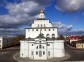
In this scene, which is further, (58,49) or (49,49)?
(58,49)

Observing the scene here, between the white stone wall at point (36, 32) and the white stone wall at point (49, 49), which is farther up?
the white stone wall at point (36, 32)

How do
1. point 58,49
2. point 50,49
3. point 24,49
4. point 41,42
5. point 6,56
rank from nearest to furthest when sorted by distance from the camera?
point 41,42
point 50,49
point 58,49
point 24,49
point 6,56

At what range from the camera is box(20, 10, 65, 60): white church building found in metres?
63.1

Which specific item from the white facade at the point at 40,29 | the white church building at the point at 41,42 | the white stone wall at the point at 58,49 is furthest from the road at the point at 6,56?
the white stone wall at the point at 58,49

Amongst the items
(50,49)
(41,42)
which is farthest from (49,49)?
(41,42)

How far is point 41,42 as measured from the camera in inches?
2469

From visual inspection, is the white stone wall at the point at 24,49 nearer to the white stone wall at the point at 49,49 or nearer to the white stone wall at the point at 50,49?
the white stone wall at the point at 49,49

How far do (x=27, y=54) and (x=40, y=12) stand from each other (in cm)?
1622

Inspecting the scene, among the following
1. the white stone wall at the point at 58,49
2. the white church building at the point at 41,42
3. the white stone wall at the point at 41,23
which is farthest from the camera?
the white stone wall at the point at 41,23

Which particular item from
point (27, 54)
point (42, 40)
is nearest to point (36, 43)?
point (42, 40)

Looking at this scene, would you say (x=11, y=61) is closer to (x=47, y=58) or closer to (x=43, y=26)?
(x=47, y=58)

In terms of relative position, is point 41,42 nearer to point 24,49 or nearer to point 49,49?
point 49,49

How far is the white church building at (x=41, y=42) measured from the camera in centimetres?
6312

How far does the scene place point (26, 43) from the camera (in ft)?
220
